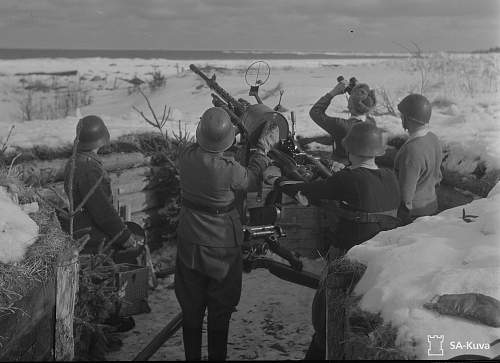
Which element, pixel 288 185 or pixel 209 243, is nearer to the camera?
pixel 209 243

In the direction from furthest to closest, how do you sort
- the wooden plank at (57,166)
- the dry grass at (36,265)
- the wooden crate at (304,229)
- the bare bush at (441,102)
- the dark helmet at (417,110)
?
the bare bush at (441,102)
the wooden crate at (304,229)
the wooden plank at (57,166)
the dark helmet at (417,110)
the dry grass at (36,265)

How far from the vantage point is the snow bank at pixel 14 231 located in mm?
3914

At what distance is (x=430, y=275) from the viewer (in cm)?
318

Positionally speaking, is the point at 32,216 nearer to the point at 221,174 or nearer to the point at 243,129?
the point at 221,174

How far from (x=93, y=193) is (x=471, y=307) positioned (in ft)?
11.3

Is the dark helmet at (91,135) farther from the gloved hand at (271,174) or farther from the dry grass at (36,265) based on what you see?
the gloved hand at (271,174)

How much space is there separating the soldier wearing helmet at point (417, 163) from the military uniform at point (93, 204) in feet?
8.50

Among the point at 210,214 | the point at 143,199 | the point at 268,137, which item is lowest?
the point at 143,199

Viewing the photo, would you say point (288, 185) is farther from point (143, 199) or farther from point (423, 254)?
point (143, 199)

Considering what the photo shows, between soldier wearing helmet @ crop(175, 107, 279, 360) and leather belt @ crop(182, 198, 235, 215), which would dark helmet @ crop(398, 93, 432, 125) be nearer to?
soldier wearing helmet @ crop(175, 107, 279, 360)

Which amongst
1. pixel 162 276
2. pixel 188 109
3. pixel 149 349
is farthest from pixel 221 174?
pixel 188 109

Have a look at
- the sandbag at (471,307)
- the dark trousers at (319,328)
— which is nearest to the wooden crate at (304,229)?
the dark trousers at (319,328)

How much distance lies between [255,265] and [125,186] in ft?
7.00

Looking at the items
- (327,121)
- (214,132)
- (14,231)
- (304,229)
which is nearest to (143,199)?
(304,229)
